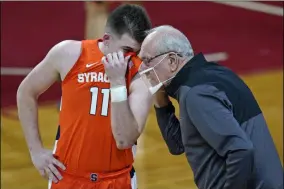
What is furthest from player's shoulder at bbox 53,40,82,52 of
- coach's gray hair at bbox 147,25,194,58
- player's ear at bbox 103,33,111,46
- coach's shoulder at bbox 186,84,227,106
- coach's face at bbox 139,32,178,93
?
coach's shoulder at bbox 186,84,227,106

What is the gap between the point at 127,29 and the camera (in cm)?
279

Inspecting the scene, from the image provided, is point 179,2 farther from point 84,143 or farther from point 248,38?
point 84,143

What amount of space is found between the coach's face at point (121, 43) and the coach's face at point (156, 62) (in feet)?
0.66

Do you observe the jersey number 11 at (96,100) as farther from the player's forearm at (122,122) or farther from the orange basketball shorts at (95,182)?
the orange basketball shorts at (95,182)

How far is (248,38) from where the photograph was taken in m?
8.09

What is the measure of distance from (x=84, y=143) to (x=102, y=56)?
0.38 m

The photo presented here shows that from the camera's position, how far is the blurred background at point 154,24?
16.0ft

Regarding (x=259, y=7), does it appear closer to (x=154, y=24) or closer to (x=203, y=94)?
(x=154, y=24)

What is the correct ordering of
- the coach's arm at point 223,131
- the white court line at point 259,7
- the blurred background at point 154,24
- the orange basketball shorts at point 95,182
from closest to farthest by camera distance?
1. the coach's arm at point 223,131
2. the orange basketball shorts at point 95,182
3. the blurred background at point 154,24
4. the white court line at point 259,7

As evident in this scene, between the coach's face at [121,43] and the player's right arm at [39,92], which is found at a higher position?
the coach's face at [121,43]

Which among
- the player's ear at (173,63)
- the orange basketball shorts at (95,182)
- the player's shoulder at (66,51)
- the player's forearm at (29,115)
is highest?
the player's ear at (173,63)

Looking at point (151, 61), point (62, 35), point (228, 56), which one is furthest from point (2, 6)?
point (151, 61)

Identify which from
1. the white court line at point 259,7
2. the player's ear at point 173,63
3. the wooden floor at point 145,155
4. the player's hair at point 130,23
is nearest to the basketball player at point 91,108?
the player's hair at point 130,23

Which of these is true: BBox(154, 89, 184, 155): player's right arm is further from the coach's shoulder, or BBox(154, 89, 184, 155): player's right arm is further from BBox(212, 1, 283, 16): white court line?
BBox(212, 1, 283, 16): white court line
